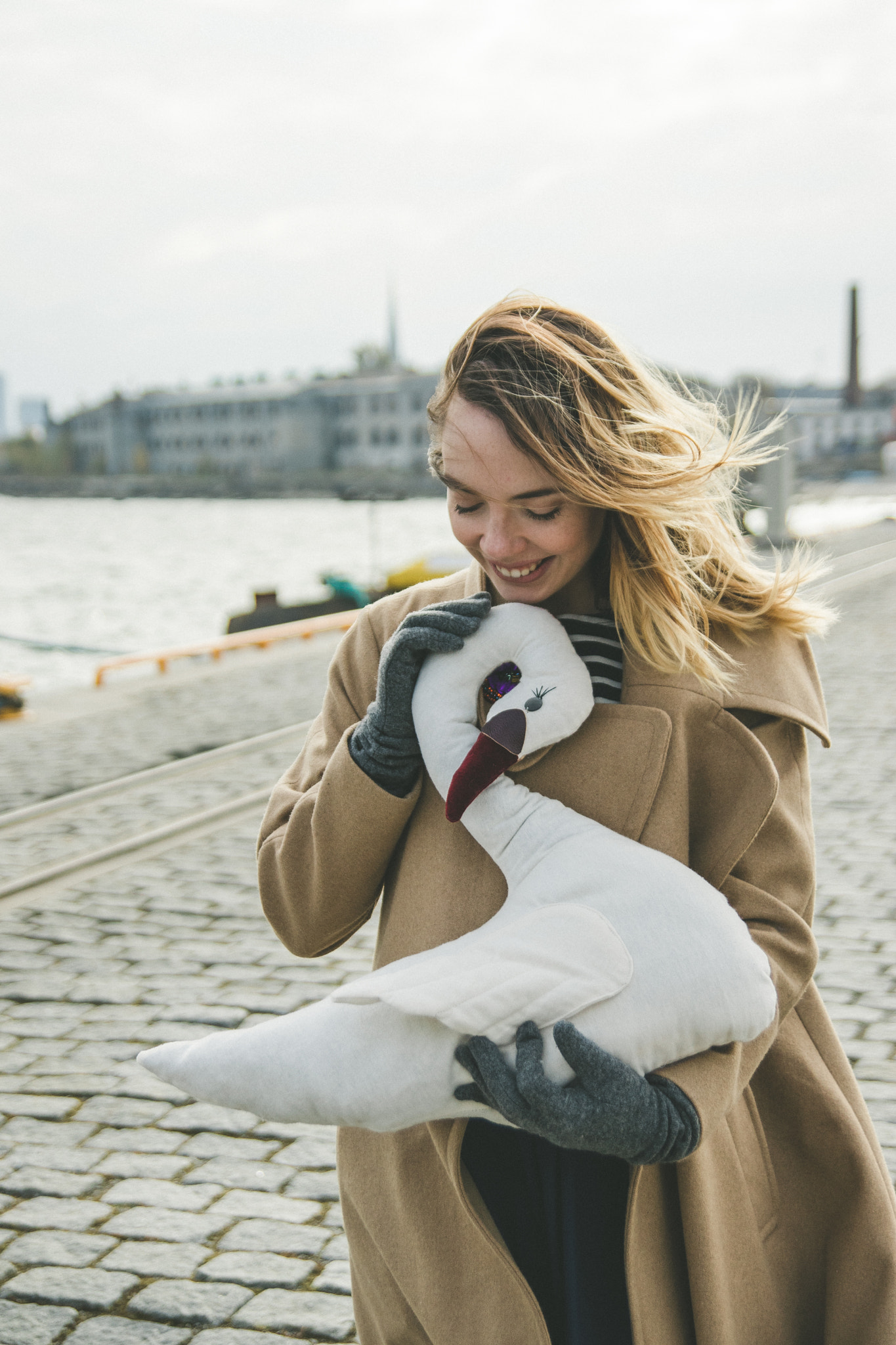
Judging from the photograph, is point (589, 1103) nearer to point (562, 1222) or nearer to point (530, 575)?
point (562, 1222)

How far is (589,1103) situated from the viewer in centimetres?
139

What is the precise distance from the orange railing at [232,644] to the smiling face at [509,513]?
10.7 meters

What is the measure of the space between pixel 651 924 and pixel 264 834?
0.73m

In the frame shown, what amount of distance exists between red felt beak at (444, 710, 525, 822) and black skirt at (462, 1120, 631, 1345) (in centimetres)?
51

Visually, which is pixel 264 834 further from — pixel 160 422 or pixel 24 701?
pixel 160 422

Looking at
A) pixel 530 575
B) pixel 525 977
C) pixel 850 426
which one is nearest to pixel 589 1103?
pixel 525 977

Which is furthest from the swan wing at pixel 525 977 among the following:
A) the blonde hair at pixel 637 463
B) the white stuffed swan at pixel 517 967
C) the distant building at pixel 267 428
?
the distant building at pixel 267 428

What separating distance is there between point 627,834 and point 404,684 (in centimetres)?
37

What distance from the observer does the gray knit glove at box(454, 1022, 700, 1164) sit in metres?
1.38

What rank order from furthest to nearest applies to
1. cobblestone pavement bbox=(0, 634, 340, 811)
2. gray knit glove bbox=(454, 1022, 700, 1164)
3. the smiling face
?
cobblestone pavement bbox=(0, 634, 340, 811)
the smiling face
gray knit glove bbox=(454, 1022, 700, 1164)

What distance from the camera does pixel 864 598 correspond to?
1686cm

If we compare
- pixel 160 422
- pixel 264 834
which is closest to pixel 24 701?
pixel 264 834

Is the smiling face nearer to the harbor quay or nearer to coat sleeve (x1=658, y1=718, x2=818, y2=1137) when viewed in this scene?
coat sleeve (x1=658, y1=718, x2=818, y2=1137)

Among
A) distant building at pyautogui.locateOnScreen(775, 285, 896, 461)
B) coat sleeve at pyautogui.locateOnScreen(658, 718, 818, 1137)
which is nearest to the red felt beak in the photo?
coat sleeve at pyautogui.locateOnScreen(658, 718, 818, 1137)
